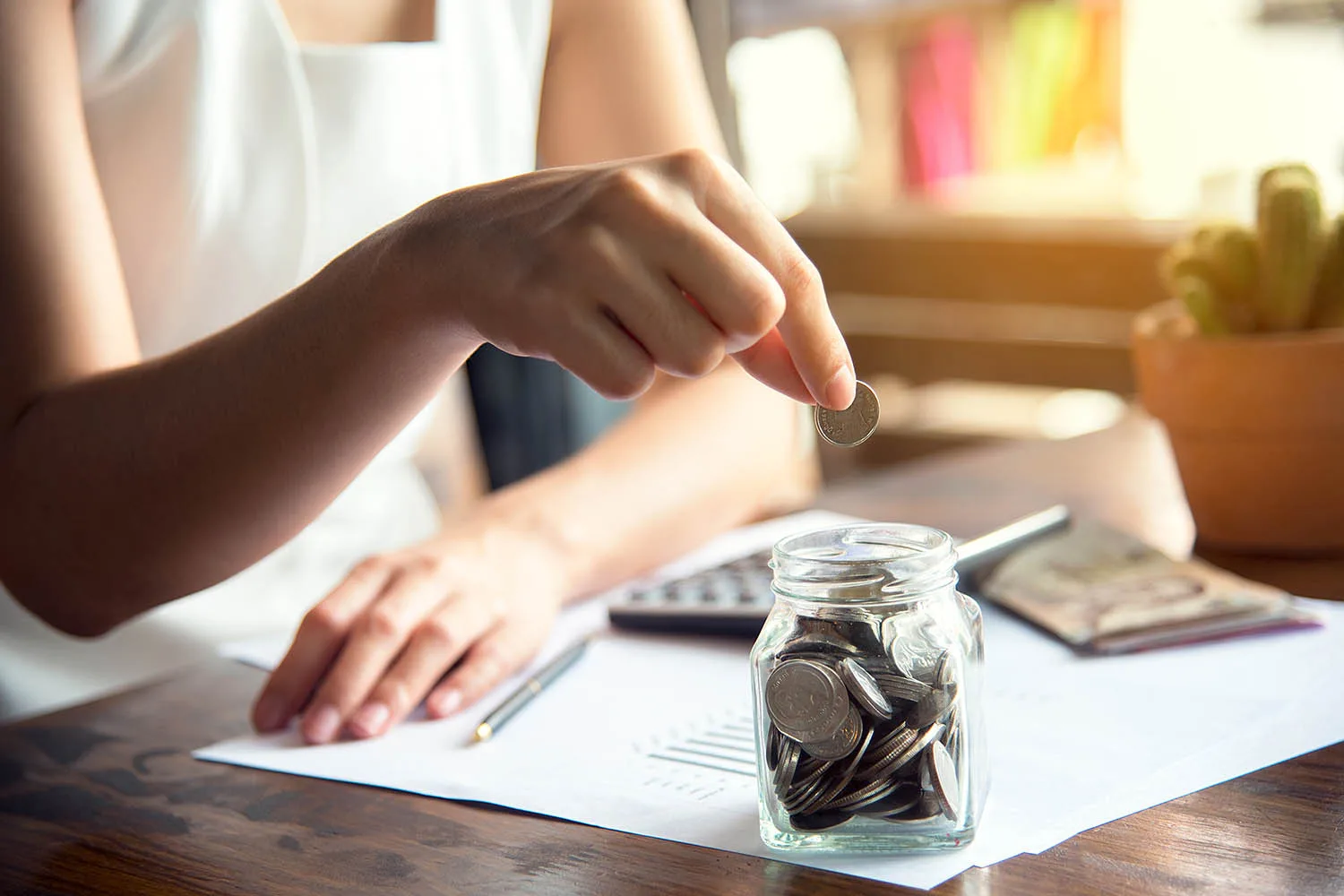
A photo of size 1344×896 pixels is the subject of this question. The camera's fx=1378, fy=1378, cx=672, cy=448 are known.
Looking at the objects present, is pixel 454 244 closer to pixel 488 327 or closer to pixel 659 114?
pixel 488 327

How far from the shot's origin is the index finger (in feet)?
1.63

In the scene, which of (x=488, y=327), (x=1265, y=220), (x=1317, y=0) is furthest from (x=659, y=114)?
(x=1317, y=0)

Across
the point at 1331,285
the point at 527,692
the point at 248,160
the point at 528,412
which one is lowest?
the point at 528,412

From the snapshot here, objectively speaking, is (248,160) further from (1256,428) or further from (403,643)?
(1256,428)

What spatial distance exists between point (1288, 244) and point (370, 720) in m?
0.58

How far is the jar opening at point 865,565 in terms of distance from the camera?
49cm

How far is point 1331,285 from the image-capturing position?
819 millimetres

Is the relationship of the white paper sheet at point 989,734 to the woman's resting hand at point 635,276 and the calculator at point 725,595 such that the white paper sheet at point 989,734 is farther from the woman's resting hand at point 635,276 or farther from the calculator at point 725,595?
Answer: the woman's resting hand at point 635,276

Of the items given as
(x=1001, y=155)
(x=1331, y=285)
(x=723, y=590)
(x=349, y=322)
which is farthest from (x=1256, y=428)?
(x=1001, y=155)

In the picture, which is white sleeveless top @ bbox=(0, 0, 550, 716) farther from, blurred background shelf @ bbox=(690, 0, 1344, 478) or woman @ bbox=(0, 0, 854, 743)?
blurred background shelf @ bbox=(690, 0, 1344, 478)

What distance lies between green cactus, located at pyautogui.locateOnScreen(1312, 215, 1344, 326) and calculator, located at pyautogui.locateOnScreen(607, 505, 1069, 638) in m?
0.21

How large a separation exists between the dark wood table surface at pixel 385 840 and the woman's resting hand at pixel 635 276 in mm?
174

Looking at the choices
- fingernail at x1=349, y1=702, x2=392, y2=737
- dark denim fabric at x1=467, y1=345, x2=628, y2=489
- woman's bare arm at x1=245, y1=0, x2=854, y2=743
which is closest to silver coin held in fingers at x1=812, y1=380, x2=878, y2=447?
woman's bare arm at x1=245, y1=0, x2=854, y2=743

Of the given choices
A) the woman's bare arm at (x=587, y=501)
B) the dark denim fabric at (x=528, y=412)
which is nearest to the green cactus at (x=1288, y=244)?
the woman's bare arm at (x=587, y=501)
